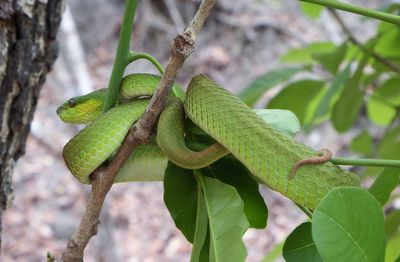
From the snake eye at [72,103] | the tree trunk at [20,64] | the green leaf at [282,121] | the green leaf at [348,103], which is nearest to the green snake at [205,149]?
the green leaf at [282,121]

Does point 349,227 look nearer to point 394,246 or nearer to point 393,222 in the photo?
point 393,222

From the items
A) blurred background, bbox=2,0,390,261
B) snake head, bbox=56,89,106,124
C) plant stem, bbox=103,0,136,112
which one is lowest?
blurred background, bbox=2,0,390,261

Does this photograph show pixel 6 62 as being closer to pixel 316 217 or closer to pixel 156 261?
pixel 316 217

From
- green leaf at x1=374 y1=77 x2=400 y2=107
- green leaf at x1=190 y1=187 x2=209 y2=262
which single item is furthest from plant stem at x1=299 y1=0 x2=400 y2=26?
green leaf at x1=374 y1=77 x2=400 y2=107

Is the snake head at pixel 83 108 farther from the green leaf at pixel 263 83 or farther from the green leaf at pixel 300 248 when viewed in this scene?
the green leaf at pixel 263 83

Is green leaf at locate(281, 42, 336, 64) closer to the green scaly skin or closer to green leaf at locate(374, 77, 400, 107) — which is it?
green leaf at locate(374, 77, 400, 107)

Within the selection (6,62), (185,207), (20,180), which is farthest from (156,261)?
(185,207)

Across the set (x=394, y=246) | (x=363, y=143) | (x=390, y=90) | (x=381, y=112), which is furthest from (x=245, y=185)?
(x=381, y=112)
